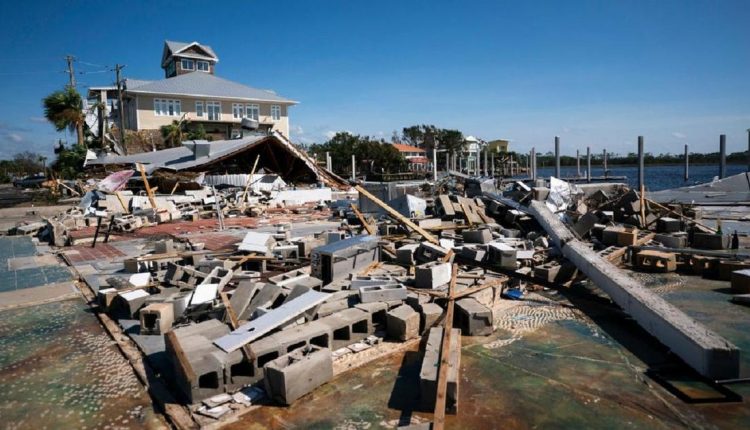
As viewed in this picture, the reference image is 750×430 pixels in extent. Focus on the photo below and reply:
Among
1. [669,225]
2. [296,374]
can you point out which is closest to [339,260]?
[296,374]

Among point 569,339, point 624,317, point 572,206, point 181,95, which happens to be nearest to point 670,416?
point 569,339

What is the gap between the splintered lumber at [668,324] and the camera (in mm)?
4109

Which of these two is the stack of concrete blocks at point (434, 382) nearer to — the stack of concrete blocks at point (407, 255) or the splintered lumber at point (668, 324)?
the splintered lumber at point (668, 324)

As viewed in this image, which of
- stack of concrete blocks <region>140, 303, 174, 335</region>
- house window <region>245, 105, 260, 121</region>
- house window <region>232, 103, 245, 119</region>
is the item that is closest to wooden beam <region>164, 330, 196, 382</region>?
stack of concrete blocks <region>140, 303, 174, 335</region>

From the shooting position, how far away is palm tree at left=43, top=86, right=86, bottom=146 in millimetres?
32688


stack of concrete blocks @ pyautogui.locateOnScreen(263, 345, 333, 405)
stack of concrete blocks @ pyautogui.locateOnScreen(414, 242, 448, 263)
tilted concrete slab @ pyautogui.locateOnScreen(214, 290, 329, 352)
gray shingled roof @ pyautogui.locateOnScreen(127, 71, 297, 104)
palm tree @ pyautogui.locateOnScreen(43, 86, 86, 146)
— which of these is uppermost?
gray shingled roof @ pyautogui.locateOnScreen(127, 71, 297, 104)

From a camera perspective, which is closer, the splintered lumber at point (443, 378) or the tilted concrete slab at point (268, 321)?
the splintered lumber at point (443, 378)

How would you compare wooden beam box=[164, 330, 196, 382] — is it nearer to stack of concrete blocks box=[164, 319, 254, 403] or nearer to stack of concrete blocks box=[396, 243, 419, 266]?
stack of concrete blocks box=[164, 319, 254, 403]

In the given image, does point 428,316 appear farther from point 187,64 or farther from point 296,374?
point 187,64

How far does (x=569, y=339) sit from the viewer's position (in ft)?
17.2

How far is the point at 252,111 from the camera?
43656 millimetres

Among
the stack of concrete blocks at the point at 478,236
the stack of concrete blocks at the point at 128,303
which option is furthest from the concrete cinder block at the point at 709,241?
the stack of concrete blocks at the point at 128,303

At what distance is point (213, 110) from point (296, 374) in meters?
42.2

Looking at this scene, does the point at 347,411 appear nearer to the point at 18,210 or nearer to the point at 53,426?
the point at 53,426
